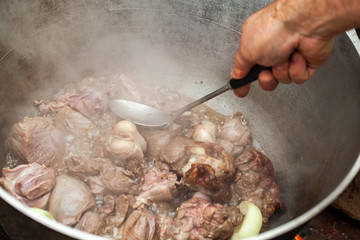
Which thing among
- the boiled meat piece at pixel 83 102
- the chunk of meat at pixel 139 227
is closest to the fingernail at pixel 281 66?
the chunk of meat at pixel 139 227

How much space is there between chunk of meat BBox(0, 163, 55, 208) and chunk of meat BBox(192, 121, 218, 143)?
4.51ft

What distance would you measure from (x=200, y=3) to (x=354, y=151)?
6.97ft

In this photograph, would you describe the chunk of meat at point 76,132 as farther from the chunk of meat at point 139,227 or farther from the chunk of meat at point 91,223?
the chunk of meat at point 139,227

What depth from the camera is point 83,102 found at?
11.5 feet

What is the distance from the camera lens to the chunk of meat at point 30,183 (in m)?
2.71

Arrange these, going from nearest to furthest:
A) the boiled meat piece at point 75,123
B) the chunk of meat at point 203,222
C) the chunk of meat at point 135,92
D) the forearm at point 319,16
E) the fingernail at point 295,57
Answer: the forearm at point 319,16 < the fingernail at point 295,57 < the chunk of meat at point 203,222 < the boiled meat piece at point 75,123 < the chunk of meat at point 135,92

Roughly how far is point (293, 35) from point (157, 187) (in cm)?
161

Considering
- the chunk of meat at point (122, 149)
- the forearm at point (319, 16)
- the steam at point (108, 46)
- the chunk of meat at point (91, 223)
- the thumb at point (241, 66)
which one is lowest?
the chunk of meat at point (91, 223)

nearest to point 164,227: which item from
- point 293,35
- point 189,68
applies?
point 293,35

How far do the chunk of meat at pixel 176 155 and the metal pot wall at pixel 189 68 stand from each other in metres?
0.96

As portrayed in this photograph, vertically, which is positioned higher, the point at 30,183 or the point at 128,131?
the point at 128,131

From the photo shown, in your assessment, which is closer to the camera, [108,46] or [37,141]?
[37,141]

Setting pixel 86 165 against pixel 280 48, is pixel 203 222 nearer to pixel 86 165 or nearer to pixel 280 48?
A: pixel 86 165

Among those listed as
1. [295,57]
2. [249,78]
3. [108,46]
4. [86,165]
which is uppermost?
[295,57]
